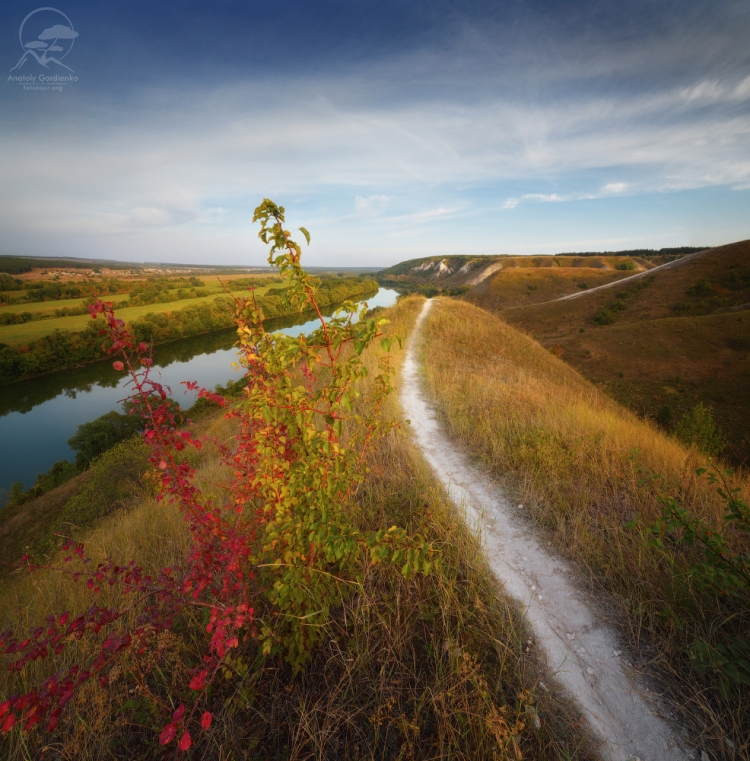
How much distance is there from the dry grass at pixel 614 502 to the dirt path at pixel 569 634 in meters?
0.22

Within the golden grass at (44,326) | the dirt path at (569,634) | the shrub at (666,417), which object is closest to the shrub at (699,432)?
the shrub at (666,417)

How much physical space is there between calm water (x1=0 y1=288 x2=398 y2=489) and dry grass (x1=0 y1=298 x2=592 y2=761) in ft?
61.6

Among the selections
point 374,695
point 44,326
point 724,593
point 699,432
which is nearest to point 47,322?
point 44,326

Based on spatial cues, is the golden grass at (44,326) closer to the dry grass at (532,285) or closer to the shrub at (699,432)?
the shrub at (699,432)

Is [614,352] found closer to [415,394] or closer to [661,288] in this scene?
[661,288]

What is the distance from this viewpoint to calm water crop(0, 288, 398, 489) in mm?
27312

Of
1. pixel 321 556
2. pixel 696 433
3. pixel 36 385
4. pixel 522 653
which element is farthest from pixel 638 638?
pixel 36 385

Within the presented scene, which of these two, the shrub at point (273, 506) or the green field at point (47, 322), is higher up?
the shrub at point (273, 506)

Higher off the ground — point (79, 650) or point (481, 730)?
point (481, 730)

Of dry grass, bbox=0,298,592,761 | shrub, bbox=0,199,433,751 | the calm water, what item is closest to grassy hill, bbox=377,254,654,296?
the calm water

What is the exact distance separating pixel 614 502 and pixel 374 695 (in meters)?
3.92

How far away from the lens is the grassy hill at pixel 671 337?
26.3m

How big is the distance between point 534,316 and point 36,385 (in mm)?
73666

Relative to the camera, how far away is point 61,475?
2325 cm
